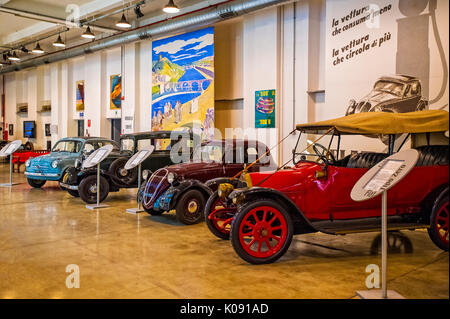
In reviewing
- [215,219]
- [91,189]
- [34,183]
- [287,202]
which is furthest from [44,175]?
[287,202]

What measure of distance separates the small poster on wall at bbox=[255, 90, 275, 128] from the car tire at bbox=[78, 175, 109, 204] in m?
4.11

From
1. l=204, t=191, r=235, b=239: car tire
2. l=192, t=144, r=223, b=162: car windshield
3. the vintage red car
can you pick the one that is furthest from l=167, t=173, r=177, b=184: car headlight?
the vintage red car

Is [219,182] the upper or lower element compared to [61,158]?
lower

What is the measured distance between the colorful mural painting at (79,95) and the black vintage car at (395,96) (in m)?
12.6

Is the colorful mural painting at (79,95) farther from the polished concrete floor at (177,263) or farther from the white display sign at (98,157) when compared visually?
the polished concrete floor at (177,263)

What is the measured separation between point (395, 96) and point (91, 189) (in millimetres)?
5777

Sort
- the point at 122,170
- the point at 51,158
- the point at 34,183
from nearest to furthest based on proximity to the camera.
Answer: the point at 122,170
the point at 51,158
the point at 34,183

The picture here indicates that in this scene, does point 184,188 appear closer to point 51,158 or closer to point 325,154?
point 325,154

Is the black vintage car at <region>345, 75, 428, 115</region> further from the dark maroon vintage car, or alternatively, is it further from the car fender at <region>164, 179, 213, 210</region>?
the car fender at <region>164, 179, 213, 210</region>

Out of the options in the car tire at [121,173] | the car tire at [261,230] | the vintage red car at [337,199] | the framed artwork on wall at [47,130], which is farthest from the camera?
the framed artwork on wall at [47,130]

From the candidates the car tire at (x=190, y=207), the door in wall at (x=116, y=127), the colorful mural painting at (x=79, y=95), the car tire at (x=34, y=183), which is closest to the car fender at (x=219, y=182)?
the car tire at (x=190, y=207)

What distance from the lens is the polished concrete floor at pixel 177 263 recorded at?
3498mm

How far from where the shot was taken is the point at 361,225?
454cm
